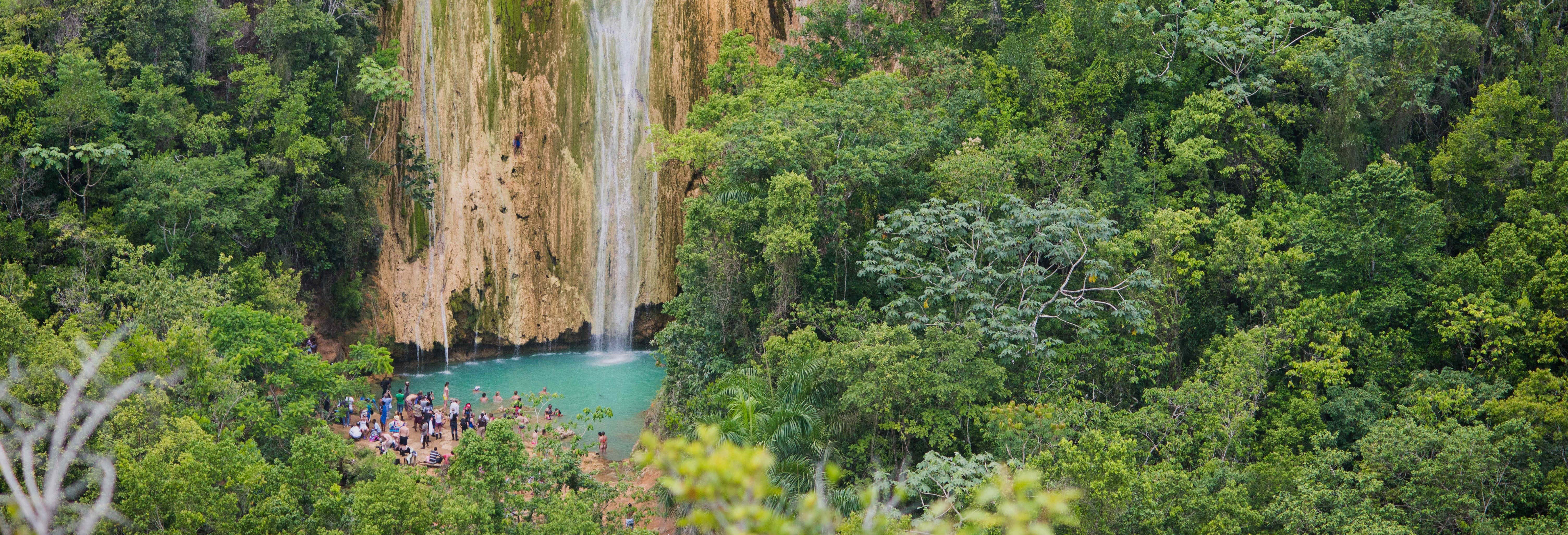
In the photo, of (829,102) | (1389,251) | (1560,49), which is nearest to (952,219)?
(829,102)

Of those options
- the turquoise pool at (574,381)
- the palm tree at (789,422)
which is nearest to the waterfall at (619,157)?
the turquoise pool at (574,381)

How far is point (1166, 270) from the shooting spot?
1941cm

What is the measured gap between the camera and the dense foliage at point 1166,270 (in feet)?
50.8

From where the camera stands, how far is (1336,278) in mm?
18641

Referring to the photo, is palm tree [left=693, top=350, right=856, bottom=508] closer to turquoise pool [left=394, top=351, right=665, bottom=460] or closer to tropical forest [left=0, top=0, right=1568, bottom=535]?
tropical forest [left=0, top=0, right=1568, bottom=535]

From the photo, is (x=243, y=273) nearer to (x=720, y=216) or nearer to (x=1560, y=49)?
(x=720, y=216)

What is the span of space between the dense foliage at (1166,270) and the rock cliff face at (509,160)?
5.54 metres

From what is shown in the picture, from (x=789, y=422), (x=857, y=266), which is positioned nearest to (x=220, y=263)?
(x=789, y=422)

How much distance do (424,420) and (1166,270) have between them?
15.0 metres

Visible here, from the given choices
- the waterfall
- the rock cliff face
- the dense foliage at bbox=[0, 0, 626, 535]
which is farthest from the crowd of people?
the waterfall

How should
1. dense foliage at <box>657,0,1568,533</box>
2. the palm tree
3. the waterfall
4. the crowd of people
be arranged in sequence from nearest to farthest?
dense foliage at <box>657,0,1568,533</box> < the palm tree < the crowd of people < the waterfall

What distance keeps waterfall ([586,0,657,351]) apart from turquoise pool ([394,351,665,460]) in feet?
4.01

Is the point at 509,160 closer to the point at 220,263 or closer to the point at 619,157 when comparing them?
the point at 619,157

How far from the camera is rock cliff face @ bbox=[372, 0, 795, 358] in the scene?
27.9 metres
